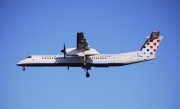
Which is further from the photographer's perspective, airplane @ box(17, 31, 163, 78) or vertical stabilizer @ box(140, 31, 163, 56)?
vertical stabilizer @ box(140, 31, 163, 56)

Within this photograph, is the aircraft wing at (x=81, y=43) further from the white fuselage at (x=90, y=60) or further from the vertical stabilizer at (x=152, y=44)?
the vertical stabilizer at (x=152, y=44)

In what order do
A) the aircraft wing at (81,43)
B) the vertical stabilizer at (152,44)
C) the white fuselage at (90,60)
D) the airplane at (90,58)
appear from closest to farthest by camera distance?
1. the aircraft wing at (81,43)
2. the airplane at (90,58)
3. the white fuselage at (90,60)
4. the vertical stabilizer at (152,44)

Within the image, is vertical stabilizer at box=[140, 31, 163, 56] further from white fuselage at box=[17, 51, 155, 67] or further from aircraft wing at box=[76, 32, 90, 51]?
aircraft wing at box=[76, 32, 90, 51]

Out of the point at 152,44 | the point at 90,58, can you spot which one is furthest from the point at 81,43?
the point at 152,44

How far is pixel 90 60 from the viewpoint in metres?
45.4

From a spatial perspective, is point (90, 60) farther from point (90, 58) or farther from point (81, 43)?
point (81, 43)

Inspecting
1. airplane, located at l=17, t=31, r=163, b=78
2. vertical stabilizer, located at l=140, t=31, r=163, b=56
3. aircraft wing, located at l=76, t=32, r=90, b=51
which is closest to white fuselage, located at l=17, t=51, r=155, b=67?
airplane, located at l=17, t=31, r=163, b=78

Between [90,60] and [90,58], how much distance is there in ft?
0.95

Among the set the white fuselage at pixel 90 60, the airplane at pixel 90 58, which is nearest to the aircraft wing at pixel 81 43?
the airplane at pixel 90 58

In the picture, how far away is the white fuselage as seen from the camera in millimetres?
44812

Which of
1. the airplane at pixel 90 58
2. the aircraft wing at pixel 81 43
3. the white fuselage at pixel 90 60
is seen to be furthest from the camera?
the white fuselage at pixel 90 60

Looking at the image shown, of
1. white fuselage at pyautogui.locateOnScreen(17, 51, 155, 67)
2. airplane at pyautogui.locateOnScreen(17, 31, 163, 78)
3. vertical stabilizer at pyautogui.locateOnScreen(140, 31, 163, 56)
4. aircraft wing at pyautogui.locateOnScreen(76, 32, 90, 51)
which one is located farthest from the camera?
vertical stabilizer at pyautogui.locateOnScreen(140, 31, 163, 56)

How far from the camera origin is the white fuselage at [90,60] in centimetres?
4481

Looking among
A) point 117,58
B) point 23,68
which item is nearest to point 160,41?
point 117,58
